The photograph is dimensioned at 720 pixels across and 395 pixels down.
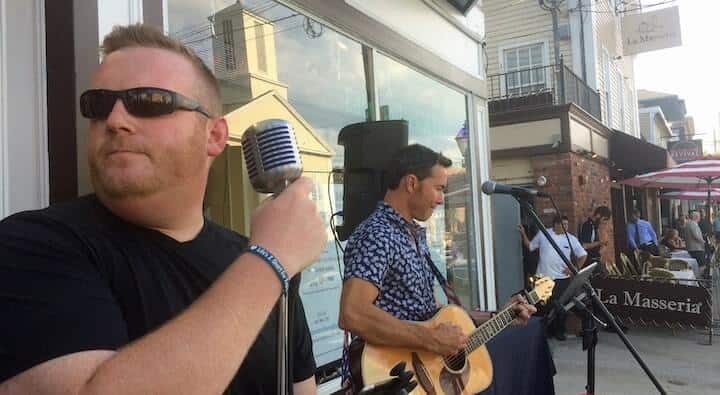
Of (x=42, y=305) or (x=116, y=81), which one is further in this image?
(x=116, y=81)

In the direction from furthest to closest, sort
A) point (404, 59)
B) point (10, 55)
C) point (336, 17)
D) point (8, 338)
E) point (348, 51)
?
1. point (404, 59)
2. point (348, 51)
3. point (336, 17)
4. point (10, 55)
5. point (8, 338)

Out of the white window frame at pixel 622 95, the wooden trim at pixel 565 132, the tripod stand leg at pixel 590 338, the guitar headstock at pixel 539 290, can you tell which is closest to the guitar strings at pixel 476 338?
the guitar headstock at pixel 539 290

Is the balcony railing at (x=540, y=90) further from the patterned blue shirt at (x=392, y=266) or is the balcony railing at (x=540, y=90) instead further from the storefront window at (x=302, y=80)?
the patterned blue shirt at (x=392, y=266)

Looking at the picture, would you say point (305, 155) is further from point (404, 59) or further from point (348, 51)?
point (404, 59)

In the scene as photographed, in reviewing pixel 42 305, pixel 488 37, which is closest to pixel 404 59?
pixel 42 305

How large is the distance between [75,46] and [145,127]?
37.4 inches

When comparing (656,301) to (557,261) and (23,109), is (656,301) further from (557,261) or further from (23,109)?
(23,109)

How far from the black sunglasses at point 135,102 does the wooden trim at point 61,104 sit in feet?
2.48

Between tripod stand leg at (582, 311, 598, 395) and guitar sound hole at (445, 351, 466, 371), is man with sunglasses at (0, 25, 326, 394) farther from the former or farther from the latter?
tripod stand leg at (582, 311, 598, 395)

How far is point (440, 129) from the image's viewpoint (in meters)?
5.56

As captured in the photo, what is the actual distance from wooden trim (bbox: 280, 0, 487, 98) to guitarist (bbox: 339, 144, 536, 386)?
1206 mm

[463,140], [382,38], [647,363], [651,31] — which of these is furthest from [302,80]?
[651,31]

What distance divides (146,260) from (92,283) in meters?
0.18

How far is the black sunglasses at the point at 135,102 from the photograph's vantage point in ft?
3.42
